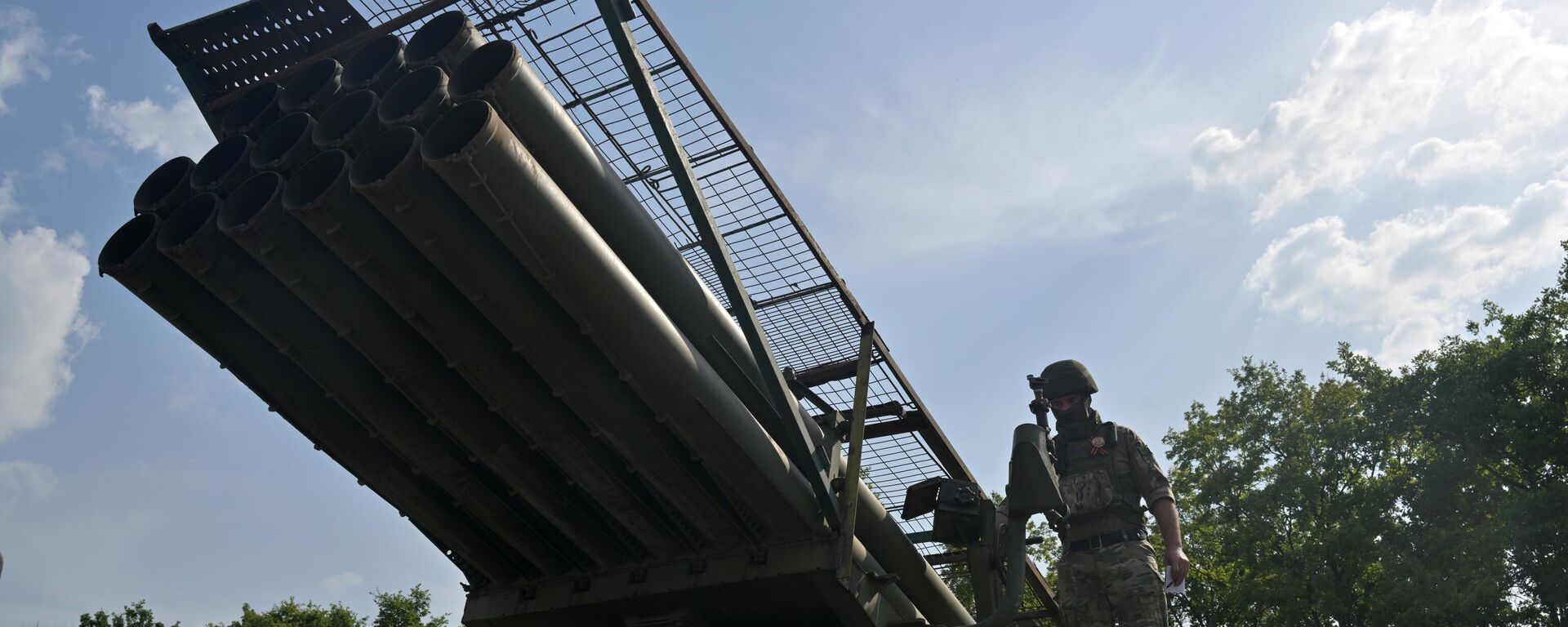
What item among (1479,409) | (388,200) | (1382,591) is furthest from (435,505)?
(1479,409)

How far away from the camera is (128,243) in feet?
17.1

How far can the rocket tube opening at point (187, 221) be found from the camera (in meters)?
4.94

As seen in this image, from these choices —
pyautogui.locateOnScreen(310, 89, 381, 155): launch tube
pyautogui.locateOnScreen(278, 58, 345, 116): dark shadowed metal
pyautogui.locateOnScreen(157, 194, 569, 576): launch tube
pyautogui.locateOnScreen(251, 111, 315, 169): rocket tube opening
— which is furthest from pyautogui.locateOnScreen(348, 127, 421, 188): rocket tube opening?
pyautogui.locateOnScreen(157, 194, 569, 576): launch tube

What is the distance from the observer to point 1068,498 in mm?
5707

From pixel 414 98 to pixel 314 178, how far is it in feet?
1.81

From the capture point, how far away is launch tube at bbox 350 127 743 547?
15.0 ft

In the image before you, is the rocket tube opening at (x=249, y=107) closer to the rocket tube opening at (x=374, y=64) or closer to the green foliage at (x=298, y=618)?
the rocket tube opening at (x=374, y=64)

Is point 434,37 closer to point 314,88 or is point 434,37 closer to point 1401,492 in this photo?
point 314,88

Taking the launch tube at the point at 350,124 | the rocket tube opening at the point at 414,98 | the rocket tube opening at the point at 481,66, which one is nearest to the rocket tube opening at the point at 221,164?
the launch tube at the point at 350,124

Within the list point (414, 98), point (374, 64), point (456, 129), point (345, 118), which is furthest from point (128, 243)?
point (456, 129)

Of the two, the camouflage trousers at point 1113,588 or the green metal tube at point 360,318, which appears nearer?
the green metal tube at point 360,318

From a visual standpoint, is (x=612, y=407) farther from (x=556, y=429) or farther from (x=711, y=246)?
(x=711, y=246)

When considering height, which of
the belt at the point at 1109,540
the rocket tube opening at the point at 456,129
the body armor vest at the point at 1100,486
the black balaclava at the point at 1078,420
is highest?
the rocket tube opening at the point at 456,129

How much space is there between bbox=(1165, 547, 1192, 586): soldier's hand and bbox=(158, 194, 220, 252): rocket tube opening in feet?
14.9
